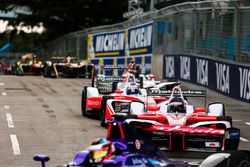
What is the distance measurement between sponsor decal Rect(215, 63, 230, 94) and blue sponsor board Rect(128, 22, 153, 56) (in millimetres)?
12285

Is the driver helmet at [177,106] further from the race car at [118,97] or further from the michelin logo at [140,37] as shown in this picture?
the michelin logo at [140,37]

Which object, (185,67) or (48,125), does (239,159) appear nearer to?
(48,125)

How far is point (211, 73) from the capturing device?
91.8ft

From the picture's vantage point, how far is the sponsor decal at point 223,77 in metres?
25.7

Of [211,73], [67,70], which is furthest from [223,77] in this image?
[67,70]

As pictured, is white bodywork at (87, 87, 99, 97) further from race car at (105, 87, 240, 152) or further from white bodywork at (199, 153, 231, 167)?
white bodywork at (199, 153, 231, 167)

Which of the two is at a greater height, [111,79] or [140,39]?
[140,39]

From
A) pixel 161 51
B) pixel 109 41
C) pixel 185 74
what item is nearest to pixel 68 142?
pixel 185 74

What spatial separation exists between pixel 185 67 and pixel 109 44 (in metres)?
18.9

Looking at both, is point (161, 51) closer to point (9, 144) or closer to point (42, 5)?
point (9, 144)

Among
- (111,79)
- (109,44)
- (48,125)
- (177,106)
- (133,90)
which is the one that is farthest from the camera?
(109,44)

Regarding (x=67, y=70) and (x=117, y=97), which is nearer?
(x=117, y=97)

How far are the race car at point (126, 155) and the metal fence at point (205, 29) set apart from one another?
1492cm

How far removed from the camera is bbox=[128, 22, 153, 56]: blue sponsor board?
130ft
